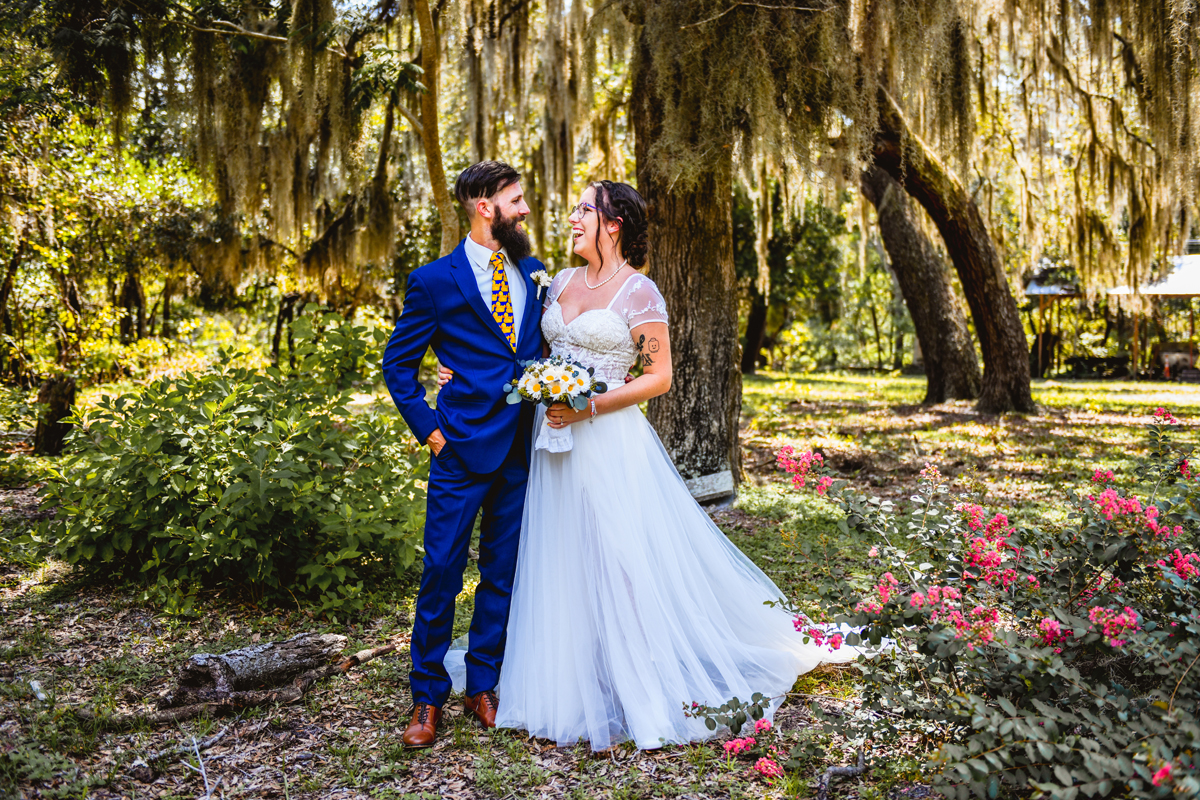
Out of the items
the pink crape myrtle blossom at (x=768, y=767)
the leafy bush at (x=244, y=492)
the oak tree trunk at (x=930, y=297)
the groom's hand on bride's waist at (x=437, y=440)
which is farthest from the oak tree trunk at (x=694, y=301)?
the oak tree trunk at (x=930, y=297)

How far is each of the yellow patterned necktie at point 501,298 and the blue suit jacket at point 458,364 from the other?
4cm

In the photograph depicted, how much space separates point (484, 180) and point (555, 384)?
759 mm

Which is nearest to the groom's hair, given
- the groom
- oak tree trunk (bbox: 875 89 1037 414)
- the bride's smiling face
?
the groom

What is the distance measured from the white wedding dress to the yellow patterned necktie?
0.54 feet

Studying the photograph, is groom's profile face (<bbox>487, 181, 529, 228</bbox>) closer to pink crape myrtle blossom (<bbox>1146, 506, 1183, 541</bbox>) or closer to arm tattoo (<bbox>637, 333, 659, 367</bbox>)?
arm tattoo (<bbox>637, 333, 659, 367</bbox>)

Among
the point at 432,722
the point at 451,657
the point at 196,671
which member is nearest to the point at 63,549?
the point at 196,671

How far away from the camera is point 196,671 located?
2809 millimetres

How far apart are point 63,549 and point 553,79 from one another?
18.7 ft

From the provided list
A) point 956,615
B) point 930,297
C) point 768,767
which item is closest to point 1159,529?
point 956,615

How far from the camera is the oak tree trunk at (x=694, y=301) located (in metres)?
5.18

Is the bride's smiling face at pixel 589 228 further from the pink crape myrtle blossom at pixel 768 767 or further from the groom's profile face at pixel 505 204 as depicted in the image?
the pink crape myrtle blossom at pixel 768 767

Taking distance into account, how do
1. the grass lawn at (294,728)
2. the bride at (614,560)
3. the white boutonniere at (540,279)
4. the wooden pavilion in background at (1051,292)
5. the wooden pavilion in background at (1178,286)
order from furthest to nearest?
the wooden pavilion in background at (1051,292)
the wooden pavilion in background at (1178,286)
the white boutonniere at (540,279)
the bride at (614,560)
the grass lawn at (294,728)

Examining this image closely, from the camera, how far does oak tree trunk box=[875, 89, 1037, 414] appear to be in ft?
26.6

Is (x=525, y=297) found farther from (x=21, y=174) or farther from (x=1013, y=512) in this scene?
(x=21, y=174)
